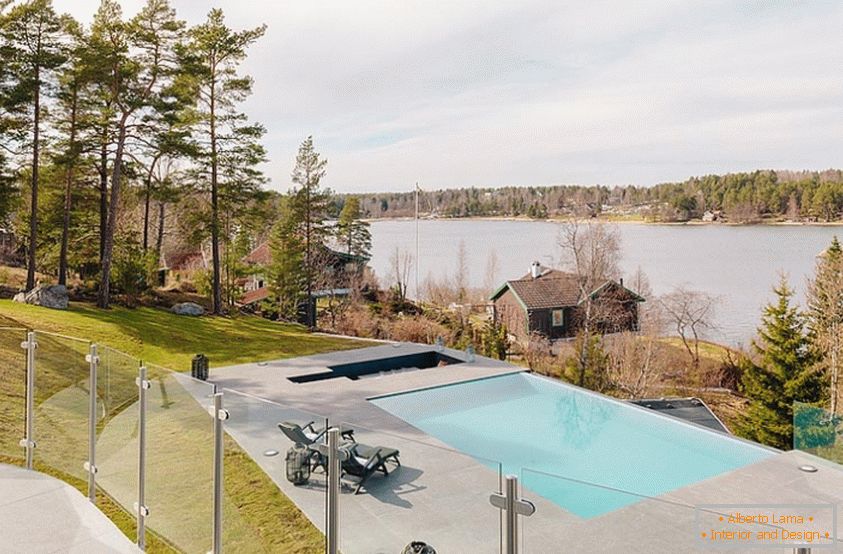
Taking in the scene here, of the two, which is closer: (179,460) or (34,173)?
(179,460)

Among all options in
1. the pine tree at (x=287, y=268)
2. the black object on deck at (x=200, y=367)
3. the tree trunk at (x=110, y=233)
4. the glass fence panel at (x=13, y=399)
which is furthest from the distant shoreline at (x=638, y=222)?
the glass fence panel at (x=13, y=399)

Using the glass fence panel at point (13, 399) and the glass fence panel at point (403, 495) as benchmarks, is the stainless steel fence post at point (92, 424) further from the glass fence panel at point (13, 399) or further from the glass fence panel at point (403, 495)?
the glass fence panel at point (403, 495)

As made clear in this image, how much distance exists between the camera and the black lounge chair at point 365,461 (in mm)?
3934

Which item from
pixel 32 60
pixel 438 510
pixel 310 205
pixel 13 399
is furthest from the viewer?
pixel 310 205

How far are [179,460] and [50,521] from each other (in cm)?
135

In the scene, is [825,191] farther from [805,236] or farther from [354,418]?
[354,418]

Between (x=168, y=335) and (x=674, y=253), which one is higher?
(x=674, y=253)

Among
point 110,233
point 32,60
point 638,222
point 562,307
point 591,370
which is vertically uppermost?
point 32,60

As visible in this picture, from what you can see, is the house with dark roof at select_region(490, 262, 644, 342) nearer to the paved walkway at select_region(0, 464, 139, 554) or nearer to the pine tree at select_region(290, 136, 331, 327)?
the pine tree at select_region(290, 136, 331, 327)

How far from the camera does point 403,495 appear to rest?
13.1ft

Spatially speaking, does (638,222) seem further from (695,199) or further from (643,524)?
(643,524)

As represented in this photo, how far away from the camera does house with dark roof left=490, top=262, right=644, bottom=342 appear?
1016 inches

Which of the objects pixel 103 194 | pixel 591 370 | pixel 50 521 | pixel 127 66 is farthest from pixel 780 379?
pixel 103 194

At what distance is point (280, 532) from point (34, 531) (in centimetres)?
193
